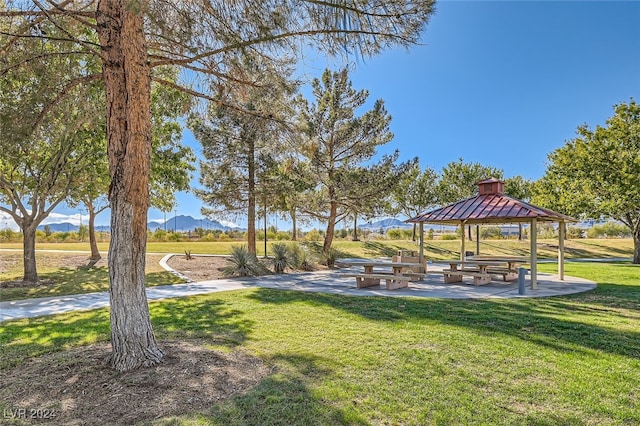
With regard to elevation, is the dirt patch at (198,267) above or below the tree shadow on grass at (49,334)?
below

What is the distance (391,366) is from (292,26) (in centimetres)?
382

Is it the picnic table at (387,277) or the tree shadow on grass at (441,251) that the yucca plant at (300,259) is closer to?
the picnic table at (387,277)

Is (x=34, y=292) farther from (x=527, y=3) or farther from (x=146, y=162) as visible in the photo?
(x=527, y=3)

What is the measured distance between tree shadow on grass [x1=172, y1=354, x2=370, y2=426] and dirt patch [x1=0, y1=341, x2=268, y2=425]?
0.18 meters

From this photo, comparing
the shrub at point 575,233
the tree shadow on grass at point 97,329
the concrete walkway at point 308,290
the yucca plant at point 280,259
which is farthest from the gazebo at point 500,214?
the shrub at point 575,233

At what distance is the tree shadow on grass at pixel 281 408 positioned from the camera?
2906 mm

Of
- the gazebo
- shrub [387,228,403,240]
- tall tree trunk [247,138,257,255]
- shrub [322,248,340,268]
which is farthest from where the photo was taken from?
shrub [387,228,403,240]

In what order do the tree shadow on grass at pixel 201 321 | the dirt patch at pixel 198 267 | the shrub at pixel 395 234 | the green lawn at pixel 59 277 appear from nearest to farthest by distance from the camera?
1. the tree shadow on grass at pixel 201 321
2. the green lawn at pixel 59 277
3. the dirt patch at pixel 198 267
4. the shrub at pixel 395 234

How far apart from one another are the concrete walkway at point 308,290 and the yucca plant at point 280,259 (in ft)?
4.57

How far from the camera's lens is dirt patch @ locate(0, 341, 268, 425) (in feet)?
10.0

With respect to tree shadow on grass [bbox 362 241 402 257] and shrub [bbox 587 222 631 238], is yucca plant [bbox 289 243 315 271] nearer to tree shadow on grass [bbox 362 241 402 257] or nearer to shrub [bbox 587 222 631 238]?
tree shadow on grass [bbox 362 241 402 257]

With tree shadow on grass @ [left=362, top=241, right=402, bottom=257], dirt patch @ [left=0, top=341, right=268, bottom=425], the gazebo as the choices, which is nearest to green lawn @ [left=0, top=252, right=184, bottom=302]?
dirt patch @ [left=0, top=341, right=268, bottom=425]

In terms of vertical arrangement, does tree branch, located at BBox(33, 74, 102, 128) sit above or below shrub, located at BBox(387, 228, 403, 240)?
above

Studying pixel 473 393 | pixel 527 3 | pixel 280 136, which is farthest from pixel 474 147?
pixel 473 393
